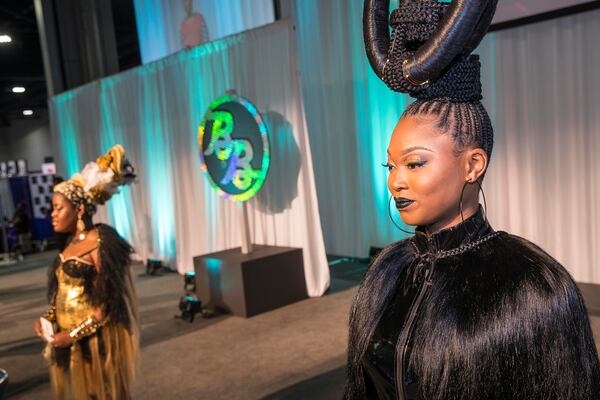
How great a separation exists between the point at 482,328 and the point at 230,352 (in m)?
3.18

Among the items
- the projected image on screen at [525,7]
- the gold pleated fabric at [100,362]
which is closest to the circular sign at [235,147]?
the projected image on screen at [525,7]

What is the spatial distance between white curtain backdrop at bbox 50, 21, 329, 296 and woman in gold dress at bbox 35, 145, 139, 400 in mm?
2615

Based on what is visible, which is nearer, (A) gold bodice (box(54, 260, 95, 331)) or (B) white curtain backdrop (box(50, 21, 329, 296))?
(A) gold bodice (box(54, 260, 95, 331))

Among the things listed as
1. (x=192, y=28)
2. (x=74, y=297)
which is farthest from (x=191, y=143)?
(x=74, y=297)

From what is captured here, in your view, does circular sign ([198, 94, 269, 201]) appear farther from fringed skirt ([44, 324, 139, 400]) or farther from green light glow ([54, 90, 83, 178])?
green light glow ([54, 90, 83, 178])

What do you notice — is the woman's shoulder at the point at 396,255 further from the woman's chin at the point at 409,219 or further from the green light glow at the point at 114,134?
the green light glow at the point at 114,134

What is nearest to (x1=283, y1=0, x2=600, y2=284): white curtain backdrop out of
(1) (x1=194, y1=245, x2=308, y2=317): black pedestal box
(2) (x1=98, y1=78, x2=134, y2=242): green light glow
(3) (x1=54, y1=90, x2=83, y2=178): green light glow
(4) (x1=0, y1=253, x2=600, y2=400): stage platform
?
(4) (x1=0, y1=253, x2=600, y2=400): stage platform

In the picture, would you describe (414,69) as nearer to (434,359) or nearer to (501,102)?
(434,359)

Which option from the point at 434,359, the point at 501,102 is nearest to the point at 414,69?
the point at 434,359

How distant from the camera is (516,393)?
921 mm

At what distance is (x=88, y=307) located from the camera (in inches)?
97.7

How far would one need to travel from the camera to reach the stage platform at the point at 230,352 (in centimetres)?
326

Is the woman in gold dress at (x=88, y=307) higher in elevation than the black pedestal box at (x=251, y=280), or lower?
higher

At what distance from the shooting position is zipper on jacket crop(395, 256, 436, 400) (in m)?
1.02
